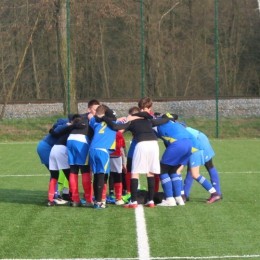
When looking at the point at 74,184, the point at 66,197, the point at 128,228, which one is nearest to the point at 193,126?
the point at 66,197

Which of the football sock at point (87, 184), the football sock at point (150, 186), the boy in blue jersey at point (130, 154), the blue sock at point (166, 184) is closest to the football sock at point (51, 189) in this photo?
the football sock at point (87, 184)

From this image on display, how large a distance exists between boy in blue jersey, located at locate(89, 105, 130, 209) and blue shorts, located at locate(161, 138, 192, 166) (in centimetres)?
82

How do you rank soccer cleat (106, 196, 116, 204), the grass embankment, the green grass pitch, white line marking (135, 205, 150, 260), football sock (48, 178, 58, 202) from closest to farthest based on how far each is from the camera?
white line marking (135, 205, 150, 260) → the green grass pitch → football sock (48, 178, 58, 202) → soccer cleat (106, 196, 116, 204) → the grass embankment

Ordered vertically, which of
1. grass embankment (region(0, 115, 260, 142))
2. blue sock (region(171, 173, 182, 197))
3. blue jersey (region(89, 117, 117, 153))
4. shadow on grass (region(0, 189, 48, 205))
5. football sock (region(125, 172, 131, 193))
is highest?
blue jersey (region(89, 117, 117, 153))

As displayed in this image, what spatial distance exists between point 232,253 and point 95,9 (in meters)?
18.6

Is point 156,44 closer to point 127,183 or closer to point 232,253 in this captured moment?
point 127,183

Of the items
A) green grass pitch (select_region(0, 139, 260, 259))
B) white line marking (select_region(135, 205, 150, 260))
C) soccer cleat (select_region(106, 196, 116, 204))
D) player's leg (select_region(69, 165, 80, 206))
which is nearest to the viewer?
white line marking (select_region(135, 205, 150, 260))

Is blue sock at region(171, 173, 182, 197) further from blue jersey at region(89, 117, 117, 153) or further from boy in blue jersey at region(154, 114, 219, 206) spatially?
blue jersey at region(89, 117, 117, 153)

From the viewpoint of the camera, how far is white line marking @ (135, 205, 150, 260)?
6.35 meters

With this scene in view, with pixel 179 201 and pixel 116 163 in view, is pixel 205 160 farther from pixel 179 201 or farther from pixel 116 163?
pixel 116 163

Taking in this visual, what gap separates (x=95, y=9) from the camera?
939 inches

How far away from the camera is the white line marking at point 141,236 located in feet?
20.8

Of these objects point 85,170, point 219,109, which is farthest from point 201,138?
point 219,109

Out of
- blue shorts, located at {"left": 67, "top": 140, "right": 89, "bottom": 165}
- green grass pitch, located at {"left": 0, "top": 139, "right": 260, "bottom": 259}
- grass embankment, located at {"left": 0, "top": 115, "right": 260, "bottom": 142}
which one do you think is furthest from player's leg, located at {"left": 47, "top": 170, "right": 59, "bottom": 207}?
grass embankment, located at {"left": 0, "top": 115, "right": 260, "bottom": 142}
